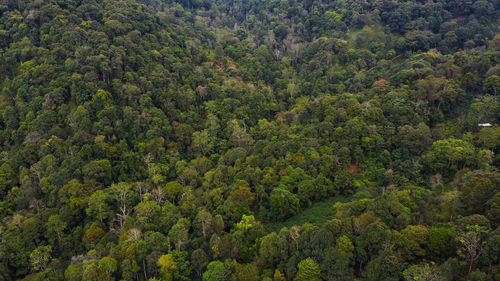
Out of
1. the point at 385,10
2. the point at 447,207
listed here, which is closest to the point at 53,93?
the point at 447,207

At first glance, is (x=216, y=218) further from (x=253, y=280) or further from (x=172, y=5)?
(x=172, y=5)

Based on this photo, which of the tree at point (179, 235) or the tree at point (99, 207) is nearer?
the tree at point (179, 235)

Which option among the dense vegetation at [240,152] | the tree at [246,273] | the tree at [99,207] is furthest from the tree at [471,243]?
the tree at [99,207]

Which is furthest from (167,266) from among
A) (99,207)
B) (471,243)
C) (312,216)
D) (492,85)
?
(492,85)

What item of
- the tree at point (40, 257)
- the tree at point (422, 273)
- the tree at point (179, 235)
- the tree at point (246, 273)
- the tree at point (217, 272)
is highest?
the tree at point (422, 273)

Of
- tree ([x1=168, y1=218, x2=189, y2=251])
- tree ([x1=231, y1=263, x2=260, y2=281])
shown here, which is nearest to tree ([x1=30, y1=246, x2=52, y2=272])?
tree ([x1=168, y1=218, x2=189, y2=251])

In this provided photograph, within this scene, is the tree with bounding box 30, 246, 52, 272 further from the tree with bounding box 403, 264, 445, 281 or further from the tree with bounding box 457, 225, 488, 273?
the tree with bounding box 457, 225, 488, 273

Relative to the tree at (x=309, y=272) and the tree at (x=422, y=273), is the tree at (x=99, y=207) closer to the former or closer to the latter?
the tree at (x=309, y=272)
